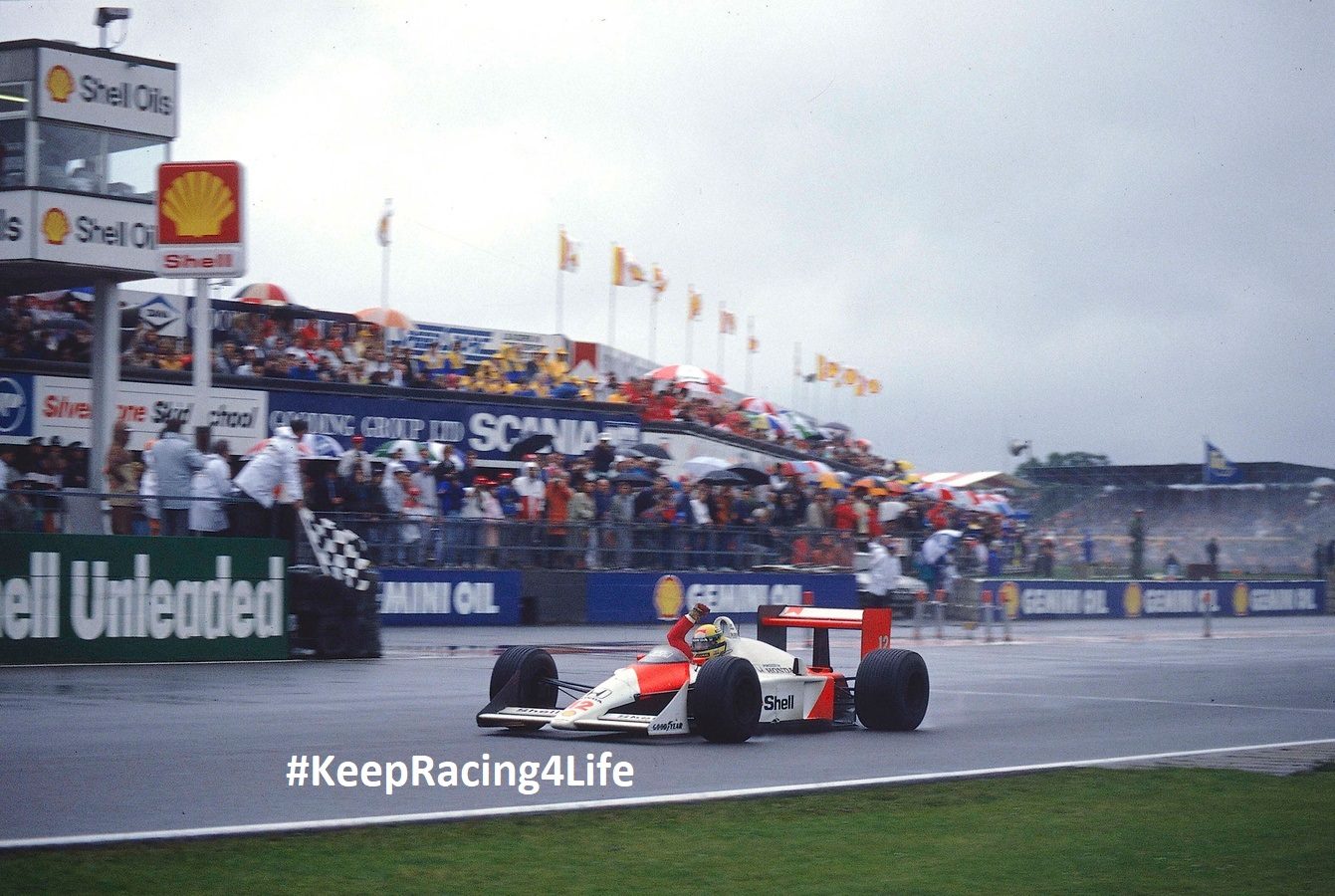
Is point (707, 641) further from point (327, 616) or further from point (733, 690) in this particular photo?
point (327, 616)

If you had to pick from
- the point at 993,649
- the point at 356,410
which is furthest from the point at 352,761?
the point at 356,410

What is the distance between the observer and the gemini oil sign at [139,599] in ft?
48.3

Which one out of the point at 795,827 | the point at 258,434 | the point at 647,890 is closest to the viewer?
the point at 647,890

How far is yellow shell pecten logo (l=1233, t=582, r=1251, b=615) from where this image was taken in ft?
139

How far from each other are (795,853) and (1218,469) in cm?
5747

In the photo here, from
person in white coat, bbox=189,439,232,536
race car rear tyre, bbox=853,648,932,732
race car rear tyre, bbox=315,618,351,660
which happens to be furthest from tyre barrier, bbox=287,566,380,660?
race car rear tyre, bbox=853,648,932,732

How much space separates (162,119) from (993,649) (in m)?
14.1

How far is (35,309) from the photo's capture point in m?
25.4

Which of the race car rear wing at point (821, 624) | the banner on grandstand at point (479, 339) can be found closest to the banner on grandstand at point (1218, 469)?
the banner on grandstand at point (479, 339)

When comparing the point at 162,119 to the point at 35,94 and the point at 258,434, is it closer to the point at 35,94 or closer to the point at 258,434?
the point at 35,94

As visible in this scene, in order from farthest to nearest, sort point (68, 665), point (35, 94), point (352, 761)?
point (35, 94), point (68, 665), point (352, 761)

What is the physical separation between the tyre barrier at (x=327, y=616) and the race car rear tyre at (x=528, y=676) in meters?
6.46

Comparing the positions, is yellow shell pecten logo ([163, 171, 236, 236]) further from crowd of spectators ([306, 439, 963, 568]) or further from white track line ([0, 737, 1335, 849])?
white track line ([0, 737, 1335, 849])

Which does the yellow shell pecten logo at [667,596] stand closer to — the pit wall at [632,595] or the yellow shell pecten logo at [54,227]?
the pit wall at [632,595]
